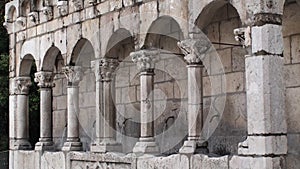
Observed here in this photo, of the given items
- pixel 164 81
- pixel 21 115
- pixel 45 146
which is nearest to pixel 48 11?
pixel 21 115

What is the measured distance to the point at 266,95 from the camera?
716 centimetres

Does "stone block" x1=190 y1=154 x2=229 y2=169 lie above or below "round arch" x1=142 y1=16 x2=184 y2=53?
below

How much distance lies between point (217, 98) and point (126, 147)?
2645mm

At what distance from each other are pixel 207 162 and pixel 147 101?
1659 mm

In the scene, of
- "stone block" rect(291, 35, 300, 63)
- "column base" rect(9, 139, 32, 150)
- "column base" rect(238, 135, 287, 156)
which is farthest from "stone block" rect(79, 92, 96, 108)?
"column base" rect(238, 135, 287, 156)

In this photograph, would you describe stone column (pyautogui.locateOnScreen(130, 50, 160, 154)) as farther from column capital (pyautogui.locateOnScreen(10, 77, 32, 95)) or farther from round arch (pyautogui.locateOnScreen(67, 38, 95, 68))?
column capital (pyautogui.locateOnScreen(10, 77, 32, 95))

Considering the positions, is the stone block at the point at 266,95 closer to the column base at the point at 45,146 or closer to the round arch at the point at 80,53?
the round arch at the point at 80,53

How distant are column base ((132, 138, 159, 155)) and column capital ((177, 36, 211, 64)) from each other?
1493 millimetres

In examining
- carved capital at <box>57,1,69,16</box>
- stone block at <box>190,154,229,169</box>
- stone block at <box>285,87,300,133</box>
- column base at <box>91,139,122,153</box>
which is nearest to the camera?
stone block at <box>190,154,229,169</box>

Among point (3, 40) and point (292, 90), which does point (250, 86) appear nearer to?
point (292, 90)

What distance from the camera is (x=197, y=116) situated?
855cm

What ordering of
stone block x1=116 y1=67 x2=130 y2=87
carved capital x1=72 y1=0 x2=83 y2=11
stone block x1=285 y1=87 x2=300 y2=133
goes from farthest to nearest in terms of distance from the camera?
stone block x1=116 y1=67 x2=130 y2=87, carved capital x1=72 y1=0 x2=83 y2=11, stone block x1=285 y1=87 x2=300 y2=133

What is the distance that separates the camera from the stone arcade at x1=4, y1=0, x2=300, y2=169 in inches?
287

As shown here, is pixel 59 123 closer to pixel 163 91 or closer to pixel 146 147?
pixel 163 91
